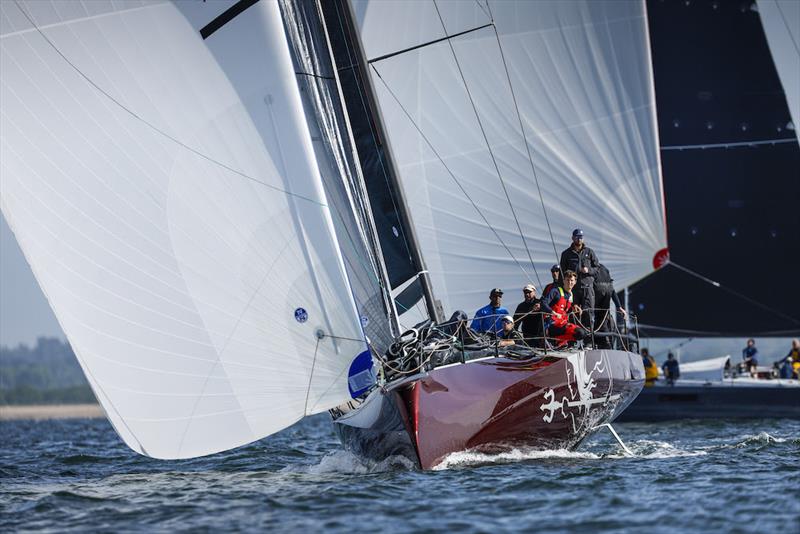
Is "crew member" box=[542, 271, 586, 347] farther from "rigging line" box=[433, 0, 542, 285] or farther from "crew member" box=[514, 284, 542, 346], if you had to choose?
"rigging line" box=[433, 0, 542, 285]

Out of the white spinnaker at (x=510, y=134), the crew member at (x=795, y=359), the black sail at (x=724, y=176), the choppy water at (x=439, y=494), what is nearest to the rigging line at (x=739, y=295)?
the black sail at (x=724, y=176)

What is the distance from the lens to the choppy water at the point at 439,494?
27.3 feet

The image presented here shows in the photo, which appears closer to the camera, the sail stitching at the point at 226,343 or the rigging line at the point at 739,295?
the sail stitching at the point at 226,343

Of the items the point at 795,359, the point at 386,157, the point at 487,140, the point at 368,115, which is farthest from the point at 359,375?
the point at 795,359

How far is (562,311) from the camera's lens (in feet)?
40.3

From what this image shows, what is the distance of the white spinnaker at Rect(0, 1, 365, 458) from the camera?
10.4m

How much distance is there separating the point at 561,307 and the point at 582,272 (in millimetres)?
922

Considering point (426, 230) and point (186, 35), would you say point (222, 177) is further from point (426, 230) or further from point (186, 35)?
point (426, 230)

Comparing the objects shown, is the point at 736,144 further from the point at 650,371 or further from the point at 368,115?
the point at 368,115

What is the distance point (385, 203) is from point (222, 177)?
8.47ft

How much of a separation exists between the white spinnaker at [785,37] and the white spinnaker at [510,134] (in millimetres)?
5363

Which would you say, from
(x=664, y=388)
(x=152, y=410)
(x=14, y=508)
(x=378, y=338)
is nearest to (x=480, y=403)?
(x=378, y=338)

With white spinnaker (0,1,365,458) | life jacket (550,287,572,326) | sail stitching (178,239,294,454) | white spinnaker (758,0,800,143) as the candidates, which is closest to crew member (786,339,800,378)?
white spinnaker (758,0,800,143)

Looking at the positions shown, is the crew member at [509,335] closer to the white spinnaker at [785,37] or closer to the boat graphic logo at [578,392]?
the boat graphic logo at [578,392]
